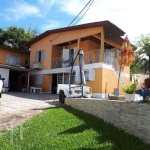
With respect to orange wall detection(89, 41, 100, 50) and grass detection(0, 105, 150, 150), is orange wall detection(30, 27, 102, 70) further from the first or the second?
grass detection(0, 105, 150, 150)

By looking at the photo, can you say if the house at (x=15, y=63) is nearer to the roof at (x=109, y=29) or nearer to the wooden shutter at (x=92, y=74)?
the roof at (x=109, y=29)

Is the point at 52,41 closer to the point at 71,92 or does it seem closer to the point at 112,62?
the point at 112,62

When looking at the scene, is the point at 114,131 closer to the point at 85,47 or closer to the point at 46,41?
the point at 85,47

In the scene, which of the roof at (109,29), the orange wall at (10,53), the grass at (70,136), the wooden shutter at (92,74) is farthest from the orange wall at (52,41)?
the grass at (70,136)

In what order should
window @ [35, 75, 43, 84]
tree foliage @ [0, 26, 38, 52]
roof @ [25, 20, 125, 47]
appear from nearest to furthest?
roof @ [25, 20, 125, 47] < window @ [35, 75, 43, 84] < tree foliage @ [0, 26, 38, 52]

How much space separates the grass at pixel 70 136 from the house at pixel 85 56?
8466 millimetres

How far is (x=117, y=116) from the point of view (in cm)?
577

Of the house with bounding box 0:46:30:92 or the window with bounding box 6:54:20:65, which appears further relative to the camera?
the window with bounding box 6:54:20:65

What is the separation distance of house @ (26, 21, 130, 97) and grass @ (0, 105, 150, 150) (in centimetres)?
847

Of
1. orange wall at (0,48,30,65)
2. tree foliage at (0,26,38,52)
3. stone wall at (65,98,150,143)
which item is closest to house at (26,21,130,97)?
orange wall at (0,48,30,65)

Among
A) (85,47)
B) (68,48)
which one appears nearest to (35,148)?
(85,47)

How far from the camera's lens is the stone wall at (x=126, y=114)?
4.76 metres

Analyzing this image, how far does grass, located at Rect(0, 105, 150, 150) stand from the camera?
440 cm

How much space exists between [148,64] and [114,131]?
3.32 metres
